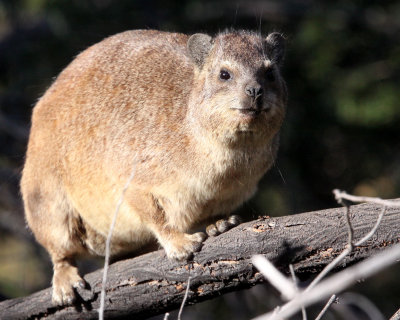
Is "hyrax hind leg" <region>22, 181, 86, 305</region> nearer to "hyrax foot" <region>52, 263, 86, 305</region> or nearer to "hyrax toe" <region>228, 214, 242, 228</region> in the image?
"hyrax foot" <region>52, 263, 86, 305</region>

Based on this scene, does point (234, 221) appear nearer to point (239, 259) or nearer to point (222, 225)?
point (222, 225)

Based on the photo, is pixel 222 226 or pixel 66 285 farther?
pixel 66 285

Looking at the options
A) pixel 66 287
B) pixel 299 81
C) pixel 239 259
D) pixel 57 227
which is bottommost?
pixel 66 287

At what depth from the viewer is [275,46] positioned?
6387mm

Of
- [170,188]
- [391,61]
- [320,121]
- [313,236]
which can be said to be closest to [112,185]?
[170,188]

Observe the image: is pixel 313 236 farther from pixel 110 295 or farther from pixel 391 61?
pixel 391 61

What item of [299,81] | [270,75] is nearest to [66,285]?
[270,75]

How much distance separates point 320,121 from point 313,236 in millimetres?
4789

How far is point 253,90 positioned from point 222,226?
118 cm

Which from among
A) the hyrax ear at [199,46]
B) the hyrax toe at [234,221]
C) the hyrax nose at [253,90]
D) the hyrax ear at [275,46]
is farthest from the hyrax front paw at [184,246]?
the hyrax ear at [275,46]

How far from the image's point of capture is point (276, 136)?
6.36 m

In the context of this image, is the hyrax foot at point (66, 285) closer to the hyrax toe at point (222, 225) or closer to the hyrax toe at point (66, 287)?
the hyrax toe at point (66, 287)

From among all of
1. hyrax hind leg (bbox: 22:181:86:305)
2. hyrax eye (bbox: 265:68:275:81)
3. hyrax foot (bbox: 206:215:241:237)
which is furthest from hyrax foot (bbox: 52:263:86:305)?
hyrax eye (bbox: 265:68:275:81)

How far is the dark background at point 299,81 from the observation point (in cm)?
945
